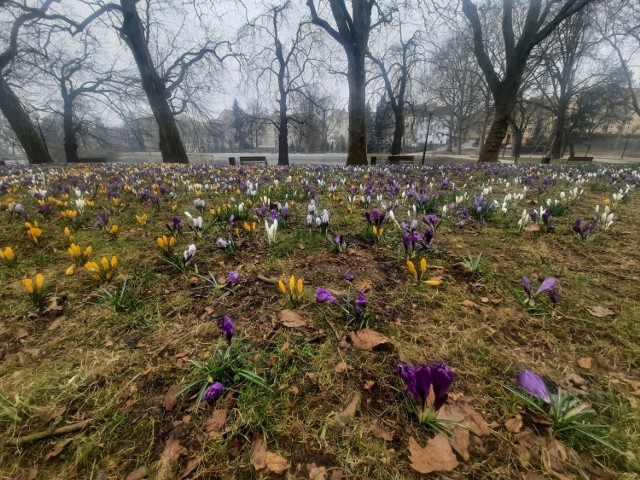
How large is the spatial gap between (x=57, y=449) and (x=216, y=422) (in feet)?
A: 1.72

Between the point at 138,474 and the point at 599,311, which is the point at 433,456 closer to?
the point at 138,474

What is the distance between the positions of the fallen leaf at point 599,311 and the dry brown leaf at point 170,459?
225cm

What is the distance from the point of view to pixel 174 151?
16.0 metres

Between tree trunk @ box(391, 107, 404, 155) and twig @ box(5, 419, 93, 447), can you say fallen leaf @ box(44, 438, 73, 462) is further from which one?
tree trunk @ box(391, 107, 404, 155)

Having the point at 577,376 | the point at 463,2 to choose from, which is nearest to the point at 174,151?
the point at 463,2

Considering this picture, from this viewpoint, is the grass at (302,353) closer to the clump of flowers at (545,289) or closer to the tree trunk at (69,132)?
the clump of flowers at (545,289)

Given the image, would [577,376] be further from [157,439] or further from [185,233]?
[185,233]

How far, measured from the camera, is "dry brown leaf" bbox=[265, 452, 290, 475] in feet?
3.08

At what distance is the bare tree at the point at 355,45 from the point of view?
12.9 m

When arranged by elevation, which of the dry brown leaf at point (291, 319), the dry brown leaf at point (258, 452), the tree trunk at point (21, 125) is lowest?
the dry brown leaf at point (258, 452)

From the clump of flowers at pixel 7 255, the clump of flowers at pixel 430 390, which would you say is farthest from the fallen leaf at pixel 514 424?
the clump of flowers at pixel 7 255

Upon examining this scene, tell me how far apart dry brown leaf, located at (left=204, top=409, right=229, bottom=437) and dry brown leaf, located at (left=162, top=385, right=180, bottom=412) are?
18cm

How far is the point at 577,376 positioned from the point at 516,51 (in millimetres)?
16289

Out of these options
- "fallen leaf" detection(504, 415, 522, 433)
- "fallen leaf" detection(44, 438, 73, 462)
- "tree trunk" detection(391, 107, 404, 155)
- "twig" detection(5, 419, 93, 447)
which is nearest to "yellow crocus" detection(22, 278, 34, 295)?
"twig" detection(5, 419, 93, 447)
